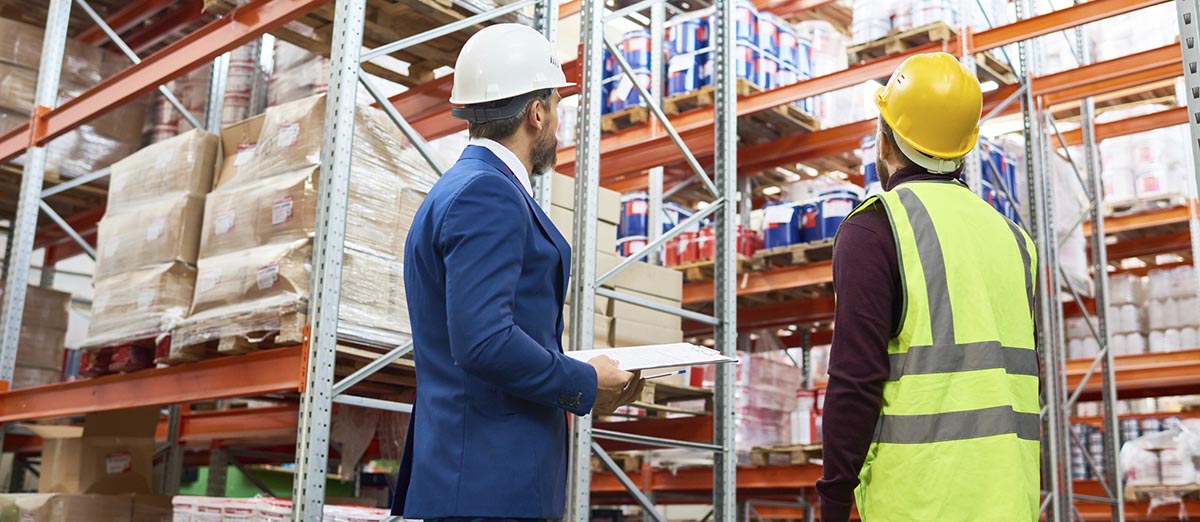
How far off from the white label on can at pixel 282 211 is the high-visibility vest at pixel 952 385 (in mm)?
2916

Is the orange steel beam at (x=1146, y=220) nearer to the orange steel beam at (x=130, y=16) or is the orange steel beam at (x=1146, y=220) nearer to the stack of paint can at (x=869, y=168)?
the stack of paint can at (x=869, y=168)

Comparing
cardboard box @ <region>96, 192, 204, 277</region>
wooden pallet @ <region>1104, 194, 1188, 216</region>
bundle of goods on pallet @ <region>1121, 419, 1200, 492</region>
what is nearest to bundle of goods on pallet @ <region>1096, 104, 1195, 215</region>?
wooden pallet @ <region>1104, 194, 1188, 216</region>

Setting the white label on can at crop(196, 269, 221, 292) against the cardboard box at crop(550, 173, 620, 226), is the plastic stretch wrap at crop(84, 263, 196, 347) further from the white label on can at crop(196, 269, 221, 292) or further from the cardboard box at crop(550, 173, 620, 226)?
the cardboard box at crop(550, 173, 620, 226)

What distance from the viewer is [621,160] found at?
28.6 ft

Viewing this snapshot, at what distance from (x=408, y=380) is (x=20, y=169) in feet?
13.5

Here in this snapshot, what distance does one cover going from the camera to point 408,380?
220 inches

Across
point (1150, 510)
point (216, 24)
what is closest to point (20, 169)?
point (216, 24)

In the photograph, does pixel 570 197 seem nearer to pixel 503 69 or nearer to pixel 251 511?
pixel 251 511

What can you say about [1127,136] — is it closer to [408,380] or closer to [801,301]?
[801,301]

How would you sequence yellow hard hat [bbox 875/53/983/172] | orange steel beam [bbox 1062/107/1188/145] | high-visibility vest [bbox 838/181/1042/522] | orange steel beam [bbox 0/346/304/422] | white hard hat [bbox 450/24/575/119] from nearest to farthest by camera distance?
high-visibility vest [bbox 838/181/1042/522], yellow hard hat [bbox 875/53/983/172], white hard hat [bbox 450/24/575/119], orange steel beam [bbox 0/346/304/422], orange steel beam [bbox 1062/107/1188/145]

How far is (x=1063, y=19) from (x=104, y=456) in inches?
252

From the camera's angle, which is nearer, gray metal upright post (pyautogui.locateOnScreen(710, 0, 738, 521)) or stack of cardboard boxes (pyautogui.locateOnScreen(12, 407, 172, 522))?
gray metal upright post (pyautogui.locateOnScreen(710, 0, 738, 521))

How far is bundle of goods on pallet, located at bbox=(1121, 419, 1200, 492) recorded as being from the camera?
8.84m

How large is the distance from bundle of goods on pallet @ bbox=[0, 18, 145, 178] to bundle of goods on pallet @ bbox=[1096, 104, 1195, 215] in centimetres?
821
